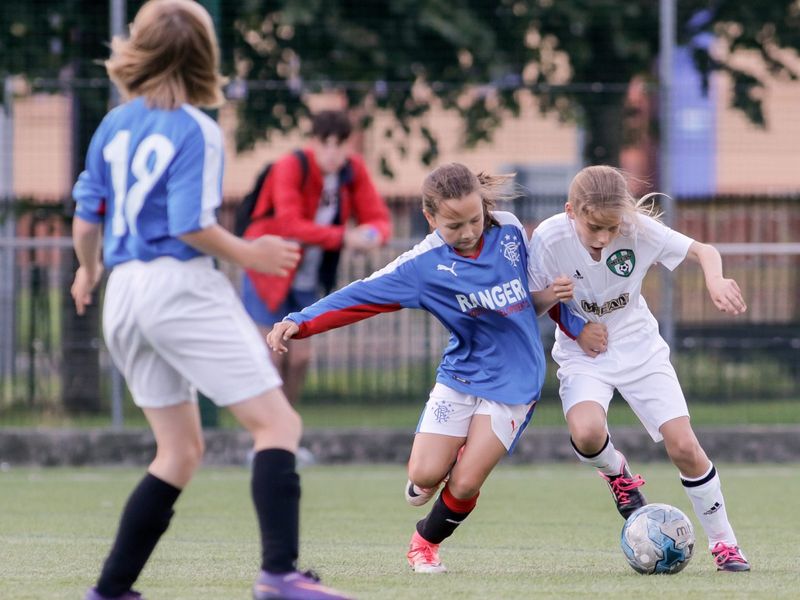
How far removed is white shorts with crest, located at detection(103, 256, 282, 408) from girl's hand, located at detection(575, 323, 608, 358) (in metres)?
2.00

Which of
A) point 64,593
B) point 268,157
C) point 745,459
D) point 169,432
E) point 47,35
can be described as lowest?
point 745,459

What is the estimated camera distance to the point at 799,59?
42.0 ft

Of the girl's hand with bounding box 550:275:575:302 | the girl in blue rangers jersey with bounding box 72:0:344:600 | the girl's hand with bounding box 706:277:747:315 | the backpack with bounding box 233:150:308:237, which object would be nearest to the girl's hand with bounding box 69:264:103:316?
the girl in blue rangers jersey with bounding box 72:0:344:600

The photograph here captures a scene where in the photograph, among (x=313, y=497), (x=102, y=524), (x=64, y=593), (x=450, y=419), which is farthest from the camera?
(x=313, y=497)

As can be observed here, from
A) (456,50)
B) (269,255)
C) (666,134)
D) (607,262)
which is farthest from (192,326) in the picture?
(456,50)

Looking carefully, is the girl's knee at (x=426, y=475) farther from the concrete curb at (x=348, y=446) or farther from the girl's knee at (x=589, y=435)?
the concrete curb at (x=348, y=446)

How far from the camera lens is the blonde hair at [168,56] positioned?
4375 millimetres

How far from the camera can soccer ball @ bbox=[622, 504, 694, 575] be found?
5594 mm

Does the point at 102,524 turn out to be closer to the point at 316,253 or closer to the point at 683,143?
the point at 316,253

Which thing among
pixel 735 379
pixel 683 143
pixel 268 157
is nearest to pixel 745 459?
pixel 735 379

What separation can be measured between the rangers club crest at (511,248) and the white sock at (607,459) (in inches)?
29.8

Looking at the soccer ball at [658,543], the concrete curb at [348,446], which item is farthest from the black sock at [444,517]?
the concrete curb at [348,446]

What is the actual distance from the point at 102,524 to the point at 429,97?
4688 millimetres

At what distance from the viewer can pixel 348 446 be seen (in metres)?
10.6
